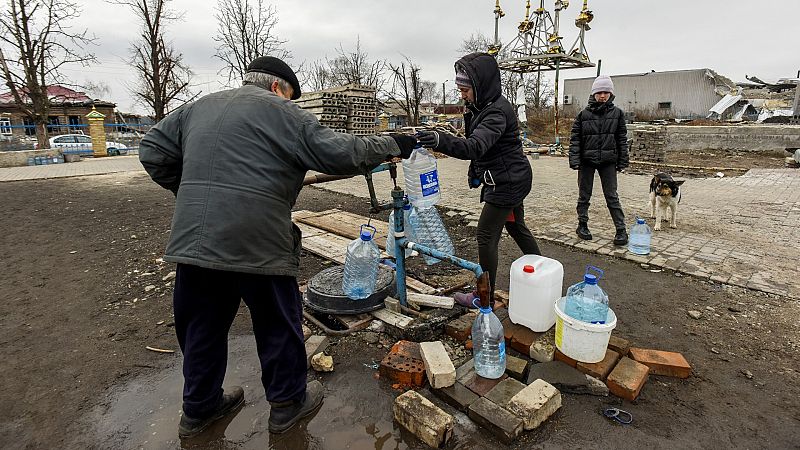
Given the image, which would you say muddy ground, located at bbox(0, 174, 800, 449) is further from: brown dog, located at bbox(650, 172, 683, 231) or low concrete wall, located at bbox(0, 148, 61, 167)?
low concrete wall, located at bbox(0, 148, 61, 167)

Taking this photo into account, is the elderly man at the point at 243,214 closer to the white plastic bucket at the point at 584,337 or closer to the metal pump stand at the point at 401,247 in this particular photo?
the metal pump stand at the point at 401,247

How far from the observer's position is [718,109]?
26656 mm

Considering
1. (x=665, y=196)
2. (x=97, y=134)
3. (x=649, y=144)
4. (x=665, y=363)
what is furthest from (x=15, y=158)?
(x=649, y=144)

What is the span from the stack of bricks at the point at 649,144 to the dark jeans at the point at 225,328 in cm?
1349

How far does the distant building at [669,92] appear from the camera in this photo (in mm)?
29375

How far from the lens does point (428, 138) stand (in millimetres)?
2436

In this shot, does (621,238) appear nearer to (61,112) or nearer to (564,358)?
(564,358)

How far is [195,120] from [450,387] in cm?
197

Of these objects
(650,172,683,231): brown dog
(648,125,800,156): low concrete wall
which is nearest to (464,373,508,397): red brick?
(650,172,683,231): brown dog

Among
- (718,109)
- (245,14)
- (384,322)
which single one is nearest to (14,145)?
(245,14)

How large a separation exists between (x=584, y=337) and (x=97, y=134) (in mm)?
21556

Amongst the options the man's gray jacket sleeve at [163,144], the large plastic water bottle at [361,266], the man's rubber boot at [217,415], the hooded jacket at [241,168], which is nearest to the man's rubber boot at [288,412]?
the man's rubber boot at [217,415]

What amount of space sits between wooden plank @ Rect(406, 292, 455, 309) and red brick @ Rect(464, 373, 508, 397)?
77 centimetres

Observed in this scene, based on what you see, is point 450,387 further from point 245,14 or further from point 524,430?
point 245,14
